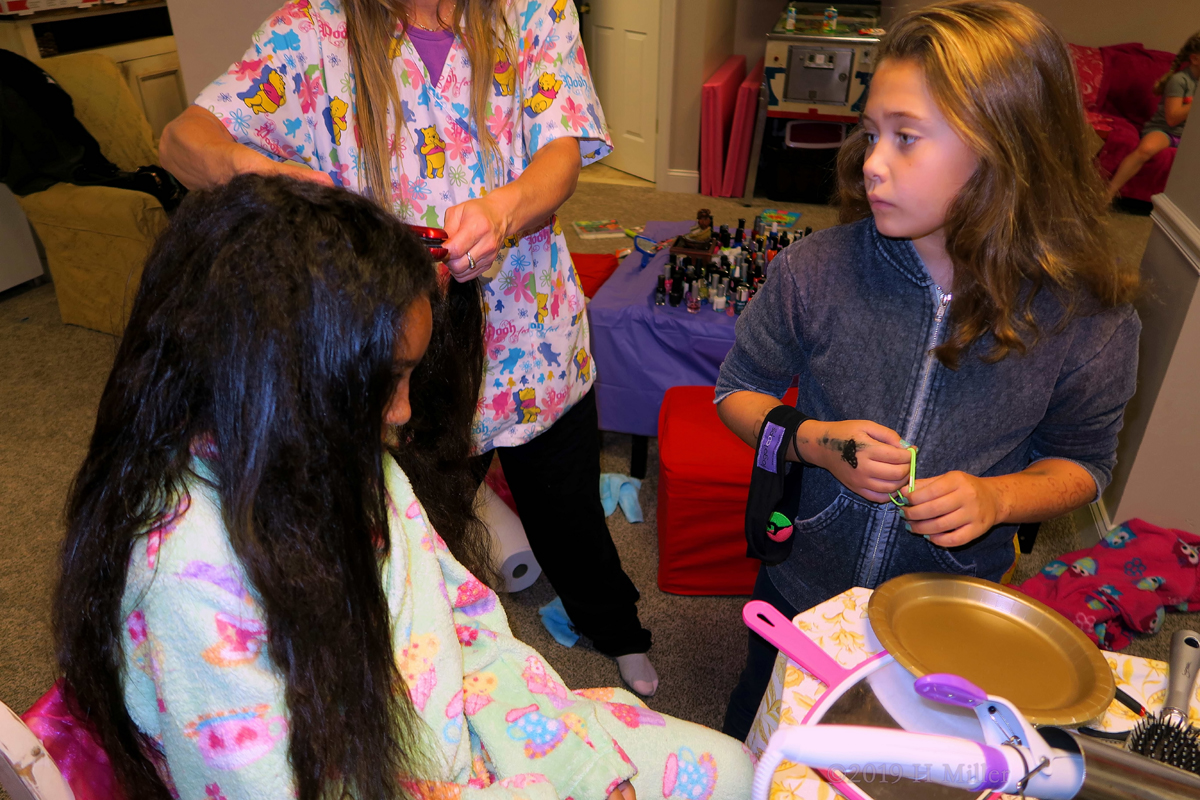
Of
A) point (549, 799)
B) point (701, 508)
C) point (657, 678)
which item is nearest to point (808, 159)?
point (701, 508)

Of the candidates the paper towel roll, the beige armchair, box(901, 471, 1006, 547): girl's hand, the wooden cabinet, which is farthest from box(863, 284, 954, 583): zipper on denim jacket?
the wooden cabinet

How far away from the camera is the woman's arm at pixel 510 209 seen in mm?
930

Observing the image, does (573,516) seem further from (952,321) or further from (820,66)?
(820,66)

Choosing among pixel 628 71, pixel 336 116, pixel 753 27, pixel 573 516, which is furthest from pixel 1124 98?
pixel 336 116

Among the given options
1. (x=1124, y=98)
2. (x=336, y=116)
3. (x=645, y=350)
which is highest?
(x=336, y=116)

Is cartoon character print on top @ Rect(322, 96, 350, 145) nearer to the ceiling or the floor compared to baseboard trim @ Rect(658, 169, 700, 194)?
nearer to the ceiling

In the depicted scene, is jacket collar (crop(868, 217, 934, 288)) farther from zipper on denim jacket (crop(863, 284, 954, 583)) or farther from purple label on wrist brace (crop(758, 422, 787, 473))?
purple label on wrist brace (crop(758, 422, 787, 473))

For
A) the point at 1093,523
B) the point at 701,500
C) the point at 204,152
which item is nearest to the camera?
the point at 204,152

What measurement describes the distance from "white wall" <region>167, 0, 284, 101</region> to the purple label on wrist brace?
7.34 ft

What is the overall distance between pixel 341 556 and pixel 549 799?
12.7 inches

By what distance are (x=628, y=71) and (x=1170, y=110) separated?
9.25ft

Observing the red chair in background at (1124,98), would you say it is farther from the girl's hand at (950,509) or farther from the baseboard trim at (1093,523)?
the girl's hand at (950,509)

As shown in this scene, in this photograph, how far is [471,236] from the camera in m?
0.93

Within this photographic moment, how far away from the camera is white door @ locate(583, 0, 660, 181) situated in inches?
173
